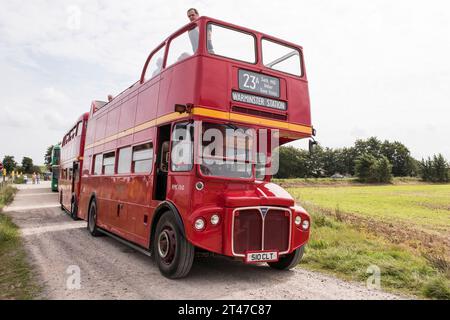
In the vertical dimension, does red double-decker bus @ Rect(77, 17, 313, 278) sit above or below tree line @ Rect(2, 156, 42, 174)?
below

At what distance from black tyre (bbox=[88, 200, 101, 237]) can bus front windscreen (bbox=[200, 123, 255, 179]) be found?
6091mm

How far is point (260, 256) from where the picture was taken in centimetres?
591

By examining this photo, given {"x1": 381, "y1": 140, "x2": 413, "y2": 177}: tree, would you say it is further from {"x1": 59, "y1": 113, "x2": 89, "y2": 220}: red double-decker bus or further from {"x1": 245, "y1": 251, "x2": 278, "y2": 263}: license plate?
{"x1": 245, "y1": 251, "x2": 278, "y2": 263}: license plate

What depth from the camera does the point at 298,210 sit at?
6543 millimetres

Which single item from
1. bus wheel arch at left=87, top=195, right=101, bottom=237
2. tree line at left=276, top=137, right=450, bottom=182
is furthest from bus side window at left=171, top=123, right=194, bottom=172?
tree line at left=276, top=137, right=450, bottom=182

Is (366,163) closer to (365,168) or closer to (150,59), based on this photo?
(365,168)

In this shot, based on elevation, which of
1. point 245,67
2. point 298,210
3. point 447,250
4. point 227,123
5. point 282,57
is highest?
point 282,57

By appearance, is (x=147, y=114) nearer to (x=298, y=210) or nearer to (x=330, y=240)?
(x=298, y=210)

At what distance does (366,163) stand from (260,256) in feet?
261

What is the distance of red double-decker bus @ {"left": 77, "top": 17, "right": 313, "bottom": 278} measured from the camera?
5.82m

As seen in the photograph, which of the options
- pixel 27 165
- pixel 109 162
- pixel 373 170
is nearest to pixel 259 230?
pixel 109 162

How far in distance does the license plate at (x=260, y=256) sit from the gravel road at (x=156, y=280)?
1.29 feet
